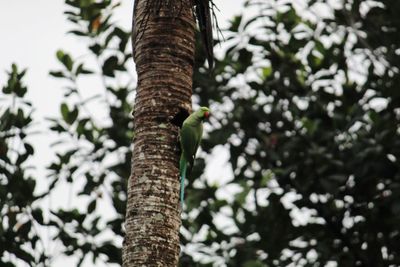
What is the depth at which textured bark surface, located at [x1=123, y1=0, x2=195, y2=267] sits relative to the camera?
11.8 feet

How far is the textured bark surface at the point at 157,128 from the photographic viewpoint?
3.59 metres

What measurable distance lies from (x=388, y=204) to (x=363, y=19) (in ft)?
6.59

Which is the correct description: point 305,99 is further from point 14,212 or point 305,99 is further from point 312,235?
point 14,212

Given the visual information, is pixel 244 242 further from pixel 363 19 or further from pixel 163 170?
pixel 163 170

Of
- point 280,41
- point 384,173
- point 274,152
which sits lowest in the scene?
point 384,173

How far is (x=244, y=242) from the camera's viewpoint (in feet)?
A: 25.0

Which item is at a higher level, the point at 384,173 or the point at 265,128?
the point at 265,128

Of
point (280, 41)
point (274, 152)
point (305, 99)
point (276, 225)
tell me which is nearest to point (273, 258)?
point (276, 225)

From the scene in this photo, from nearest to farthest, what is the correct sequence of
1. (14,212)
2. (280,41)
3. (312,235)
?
(14,212) → (312,235) → (280,41)

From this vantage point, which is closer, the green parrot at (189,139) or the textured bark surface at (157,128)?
the textured bark surface at (157,128)

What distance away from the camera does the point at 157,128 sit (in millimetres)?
3938

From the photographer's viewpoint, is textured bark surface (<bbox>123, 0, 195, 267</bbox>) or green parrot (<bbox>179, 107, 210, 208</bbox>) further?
green parrot (<bbox>179, 107, 210, 208</bbox>)

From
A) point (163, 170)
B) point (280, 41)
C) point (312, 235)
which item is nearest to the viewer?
point (163, 170)

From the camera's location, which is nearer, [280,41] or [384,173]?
[384,173]
